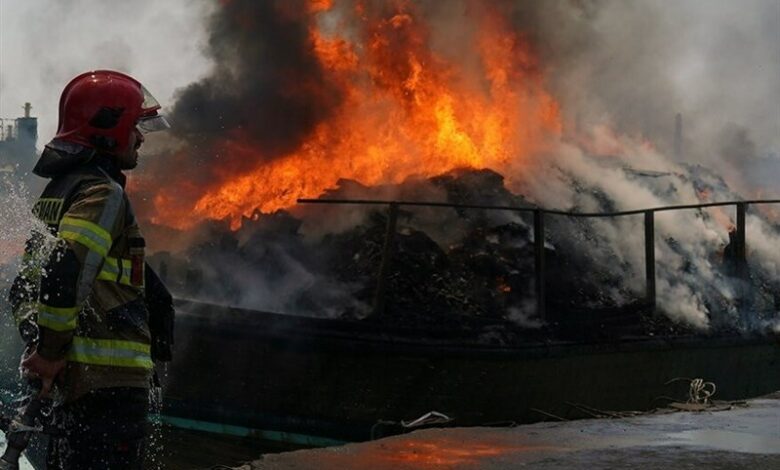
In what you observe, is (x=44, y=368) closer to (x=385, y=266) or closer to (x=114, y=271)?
(x=114, y=271)

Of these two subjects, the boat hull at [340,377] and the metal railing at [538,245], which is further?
the metal railing at [538,245]

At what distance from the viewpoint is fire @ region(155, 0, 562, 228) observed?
542 inches

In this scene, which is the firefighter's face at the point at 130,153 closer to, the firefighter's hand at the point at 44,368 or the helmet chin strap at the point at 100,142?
the helmet chin strap at the point at 100,142

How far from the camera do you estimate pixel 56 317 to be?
379 centimetres

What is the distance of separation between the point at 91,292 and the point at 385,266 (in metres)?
6.30

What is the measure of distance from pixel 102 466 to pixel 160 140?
1182 cm

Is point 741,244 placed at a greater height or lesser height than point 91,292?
greater

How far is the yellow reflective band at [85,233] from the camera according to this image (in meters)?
3.86

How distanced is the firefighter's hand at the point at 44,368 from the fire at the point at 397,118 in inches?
357

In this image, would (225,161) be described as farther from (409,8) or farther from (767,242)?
(767,242)

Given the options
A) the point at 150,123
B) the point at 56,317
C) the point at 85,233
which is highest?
the point at 150,123

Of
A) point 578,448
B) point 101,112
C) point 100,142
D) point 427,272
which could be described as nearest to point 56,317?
point 100,142

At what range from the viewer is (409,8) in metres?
15.2

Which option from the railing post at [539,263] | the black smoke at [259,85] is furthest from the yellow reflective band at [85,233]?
the black smoke at [259,85]
